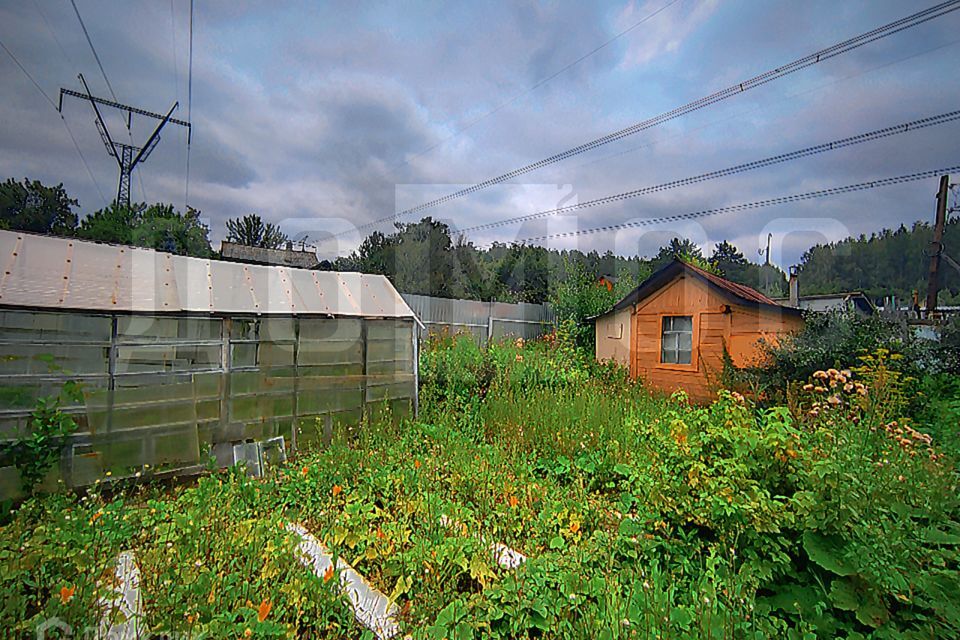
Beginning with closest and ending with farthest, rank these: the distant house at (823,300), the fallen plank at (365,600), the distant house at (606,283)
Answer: the fallen plank at (365,600), the distant house at (823,300), the distant house at (606,283)

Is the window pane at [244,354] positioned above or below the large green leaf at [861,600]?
above

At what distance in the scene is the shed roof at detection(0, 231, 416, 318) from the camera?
3766 mm

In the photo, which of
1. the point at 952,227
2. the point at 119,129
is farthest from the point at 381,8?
the point at 952,227

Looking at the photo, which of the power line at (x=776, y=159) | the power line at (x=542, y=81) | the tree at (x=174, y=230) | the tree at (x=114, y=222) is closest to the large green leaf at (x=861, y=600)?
the power line at (x=542, y=81)

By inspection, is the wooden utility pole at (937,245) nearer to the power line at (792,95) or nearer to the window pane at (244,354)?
the power line at (792,95)

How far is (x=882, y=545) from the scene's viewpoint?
167 cm

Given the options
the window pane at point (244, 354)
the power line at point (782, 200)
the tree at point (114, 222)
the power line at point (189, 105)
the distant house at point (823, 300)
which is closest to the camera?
Answer: the window pane at point (244, 354)

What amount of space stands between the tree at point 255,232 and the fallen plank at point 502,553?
14230 millimetres

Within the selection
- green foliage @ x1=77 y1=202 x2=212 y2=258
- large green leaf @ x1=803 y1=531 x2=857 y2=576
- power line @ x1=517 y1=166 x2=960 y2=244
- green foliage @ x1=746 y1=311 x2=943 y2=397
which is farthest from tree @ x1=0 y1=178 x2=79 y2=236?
power line @ x1=517 y1=166 x2=960 y2=244

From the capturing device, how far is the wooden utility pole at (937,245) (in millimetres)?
10195

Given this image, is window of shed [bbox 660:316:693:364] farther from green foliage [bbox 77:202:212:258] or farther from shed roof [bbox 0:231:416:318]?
green foliage [bbox 77:202:212:258]

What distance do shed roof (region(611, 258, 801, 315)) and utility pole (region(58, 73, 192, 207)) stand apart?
383 inches

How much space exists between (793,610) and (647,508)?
786 mm

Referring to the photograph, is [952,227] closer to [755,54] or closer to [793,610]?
[755,54]
